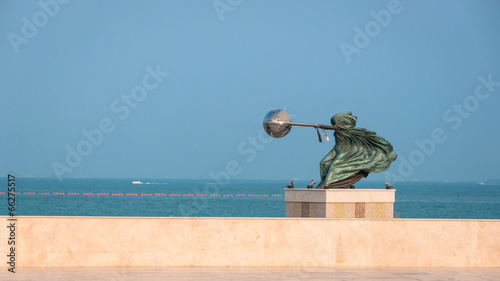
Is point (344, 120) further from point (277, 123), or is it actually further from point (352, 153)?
point (277, 123)

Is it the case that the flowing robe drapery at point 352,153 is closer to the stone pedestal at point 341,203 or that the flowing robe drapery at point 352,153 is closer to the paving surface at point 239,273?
the stone pedestal at point 341,203

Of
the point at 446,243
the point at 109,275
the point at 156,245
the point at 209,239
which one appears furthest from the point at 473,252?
the point at 109,275

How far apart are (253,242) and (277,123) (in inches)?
165

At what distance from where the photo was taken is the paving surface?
14.5 metres

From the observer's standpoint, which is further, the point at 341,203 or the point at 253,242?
the point at 341,203

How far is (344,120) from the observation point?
2017 centimetres

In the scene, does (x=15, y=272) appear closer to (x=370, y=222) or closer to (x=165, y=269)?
(x=165, y=269)

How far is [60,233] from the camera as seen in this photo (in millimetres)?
15891

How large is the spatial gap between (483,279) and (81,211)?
66.4 meters

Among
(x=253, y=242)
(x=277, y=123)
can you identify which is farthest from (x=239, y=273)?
(x=277, y=123)

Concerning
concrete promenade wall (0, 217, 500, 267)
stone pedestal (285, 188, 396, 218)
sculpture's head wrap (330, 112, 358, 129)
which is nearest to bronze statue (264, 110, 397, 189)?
sculpture's head wrap (330, 112, 358, 129)

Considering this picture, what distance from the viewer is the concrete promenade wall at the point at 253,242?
Answer: 625 inches

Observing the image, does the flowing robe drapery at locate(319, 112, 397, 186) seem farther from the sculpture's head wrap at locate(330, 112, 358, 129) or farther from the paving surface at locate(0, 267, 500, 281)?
the paving surface at locate(0, 267, 500, 281)

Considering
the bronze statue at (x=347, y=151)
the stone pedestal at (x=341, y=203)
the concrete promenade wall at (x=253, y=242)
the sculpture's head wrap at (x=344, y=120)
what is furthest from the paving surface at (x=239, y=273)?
the sculpture's head wrap at (x=344, y=120)
